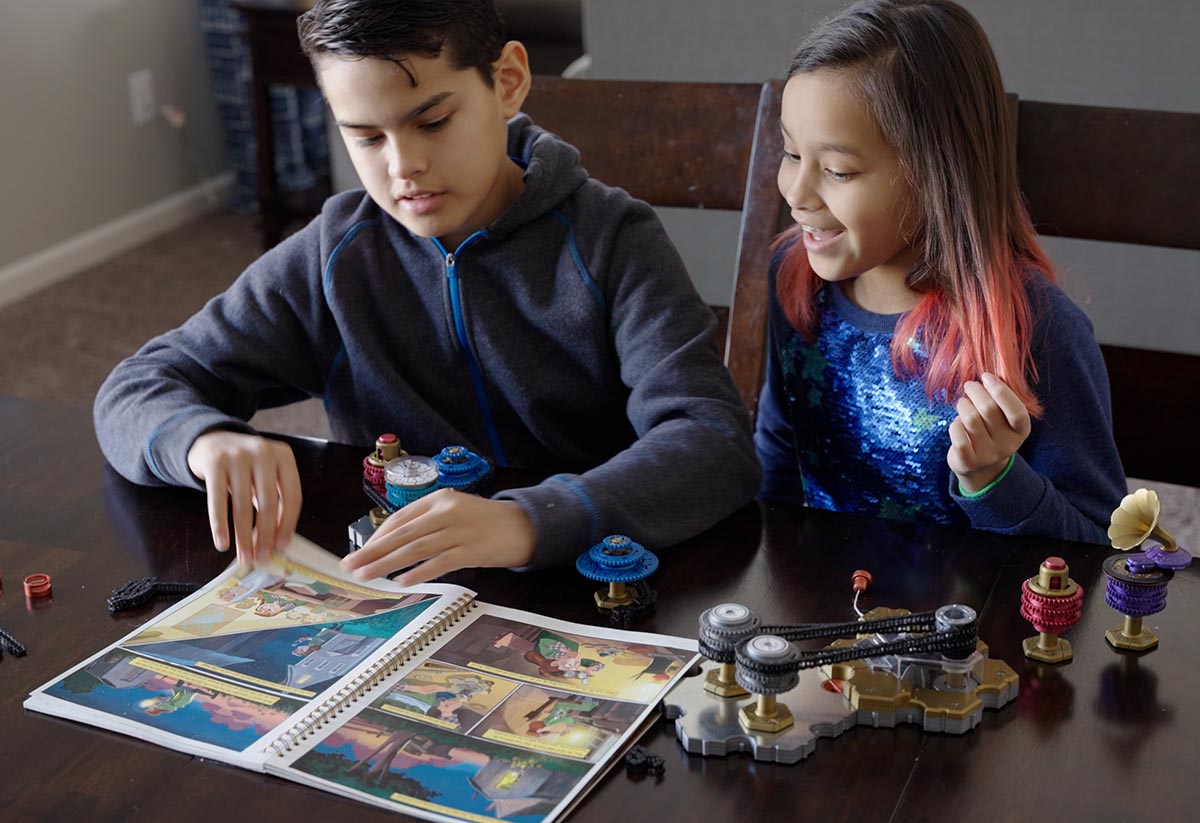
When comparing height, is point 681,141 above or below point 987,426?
above

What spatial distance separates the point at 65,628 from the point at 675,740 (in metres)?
0.44

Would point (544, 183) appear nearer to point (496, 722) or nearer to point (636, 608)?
point (636, 608)

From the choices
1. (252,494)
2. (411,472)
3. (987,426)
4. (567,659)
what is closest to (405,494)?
(411,472)

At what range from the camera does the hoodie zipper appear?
127 centimetres

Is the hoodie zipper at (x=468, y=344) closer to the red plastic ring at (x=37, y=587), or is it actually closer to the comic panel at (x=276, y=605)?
the comic panel at (x=276, y=605)

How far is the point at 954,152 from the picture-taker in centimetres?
111

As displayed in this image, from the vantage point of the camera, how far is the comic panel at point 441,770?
729 millimetres

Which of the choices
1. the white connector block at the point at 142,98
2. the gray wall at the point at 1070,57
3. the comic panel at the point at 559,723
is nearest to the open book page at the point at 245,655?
the comic panel at the point at 559,723

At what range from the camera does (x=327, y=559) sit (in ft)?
3.27

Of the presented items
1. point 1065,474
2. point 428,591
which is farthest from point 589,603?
point 1065,474

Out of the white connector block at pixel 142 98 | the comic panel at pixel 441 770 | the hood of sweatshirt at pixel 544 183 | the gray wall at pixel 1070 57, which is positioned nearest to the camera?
the comic panel at pixel 441 770

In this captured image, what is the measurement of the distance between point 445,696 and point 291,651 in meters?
0.12

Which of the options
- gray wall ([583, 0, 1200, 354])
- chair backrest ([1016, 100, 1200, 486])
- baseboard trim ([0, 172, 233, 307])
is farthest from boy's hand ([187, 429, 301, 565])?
baseboard trim ([0, 172, 233, 307])

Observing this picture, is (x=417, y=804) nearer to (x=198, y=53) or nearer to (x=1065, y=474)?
(x=1065, y=474)
